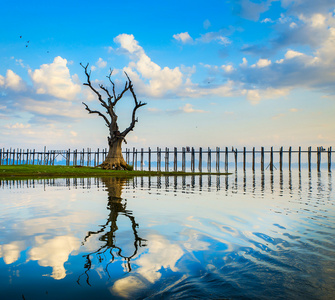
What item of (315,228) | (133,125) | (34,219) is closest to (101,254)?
(34,219)

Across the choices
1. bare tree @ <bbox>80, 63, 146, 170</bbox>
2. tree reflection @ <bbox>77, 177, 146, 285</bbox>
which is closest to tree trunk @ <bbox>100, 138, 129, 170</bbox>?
bare tree @ <bbox>80, 63, 146, 170</bbox>

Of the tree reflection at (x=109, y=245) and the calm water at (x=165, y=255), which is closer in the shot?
the calm water at (x=165, y=255)

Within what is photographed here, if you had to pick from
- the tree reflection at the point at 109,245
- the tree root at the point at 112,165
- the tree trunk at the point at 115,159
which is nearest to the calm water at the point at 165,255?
the tree reflection at the point at 109,245

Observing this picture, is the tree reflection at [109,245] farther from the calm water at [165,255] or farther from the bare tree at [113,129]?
the bare tree at [113,129]

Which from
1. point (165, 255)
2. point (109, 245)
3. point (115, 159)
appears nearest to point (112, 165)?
point (115, 159)

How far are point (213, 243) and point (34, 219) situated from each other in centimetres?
510

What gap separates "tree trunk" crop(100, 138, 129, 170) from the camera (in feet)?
131

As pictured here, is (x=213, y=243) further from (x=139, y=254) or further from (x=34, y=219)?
(x=34, y=219)

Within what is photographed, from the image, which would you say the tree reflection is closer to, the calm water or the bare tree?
the calm water

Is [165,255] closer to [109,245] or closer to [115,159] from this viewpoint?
[109,245]

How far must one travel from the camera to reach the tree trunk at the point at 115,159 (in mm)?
39906

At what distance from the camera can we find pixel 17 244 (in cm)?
561

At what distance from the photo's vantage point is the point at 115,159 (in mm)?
40375

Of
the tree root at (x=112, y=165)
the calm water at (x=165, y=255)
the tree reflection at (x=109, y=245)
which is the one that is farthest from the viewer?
the tree root at (x=112, y=165)
